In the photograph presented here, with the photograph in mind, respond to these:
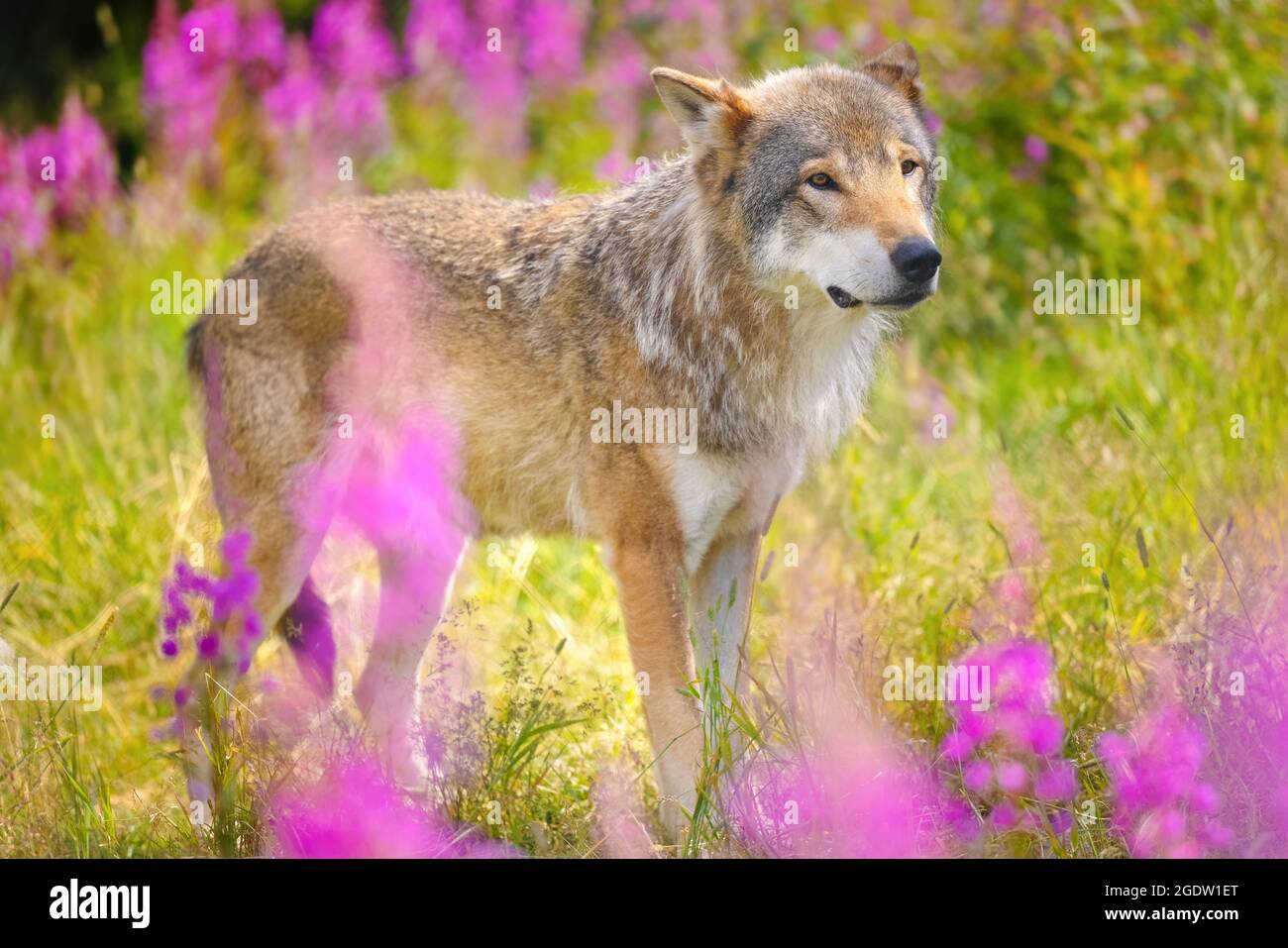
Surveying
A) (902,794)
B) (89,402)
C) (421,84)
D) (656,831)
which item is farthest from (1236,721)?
(421,84)

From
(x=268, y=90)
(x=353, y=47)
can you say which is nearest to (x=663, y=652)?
(x=353, y=47)

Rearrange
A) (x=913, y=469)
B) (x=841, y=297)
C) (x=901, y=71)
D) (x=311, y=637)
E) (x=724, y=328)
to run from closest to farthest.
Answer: (x=841, y=297) → (x=724, y=328) → (x=901, y=71) → (x=311, y=637) → (x=913, y=469)

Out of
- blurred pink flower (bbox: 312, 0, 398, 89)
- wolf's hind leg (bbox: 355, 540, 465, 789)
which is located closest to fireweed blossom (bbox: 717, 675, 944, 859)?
wolf's hind leg (bbox: 355, 540, 465, 789)

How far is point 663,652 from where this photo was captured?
4.43 meters

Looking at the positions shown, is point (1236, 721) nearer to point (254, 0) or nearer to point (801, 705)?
point (801, 705)

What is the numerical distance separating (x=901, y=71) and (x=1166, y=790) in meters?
2.54

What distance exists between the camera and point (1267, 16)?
6.59m

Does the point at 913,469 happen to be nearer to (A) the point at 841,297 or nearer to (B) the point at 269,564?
(A) the point at 841,297

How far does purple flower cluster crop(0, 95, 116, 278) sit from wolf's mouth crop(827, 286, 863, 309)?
578cm

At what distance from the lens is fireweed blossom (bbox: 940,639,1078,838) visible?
12.0ft

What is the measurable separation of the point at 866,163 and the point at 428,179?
5238mm

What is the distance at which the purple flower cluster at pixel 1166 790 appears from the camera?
3.42m

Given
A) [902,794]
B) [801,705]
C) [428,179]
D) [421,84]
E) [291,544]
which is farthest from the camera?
[421,84]

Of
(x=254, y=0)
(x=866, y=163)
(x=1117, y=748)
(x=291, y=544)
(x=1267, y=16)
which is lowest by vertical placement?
(x=1117, y=748)
